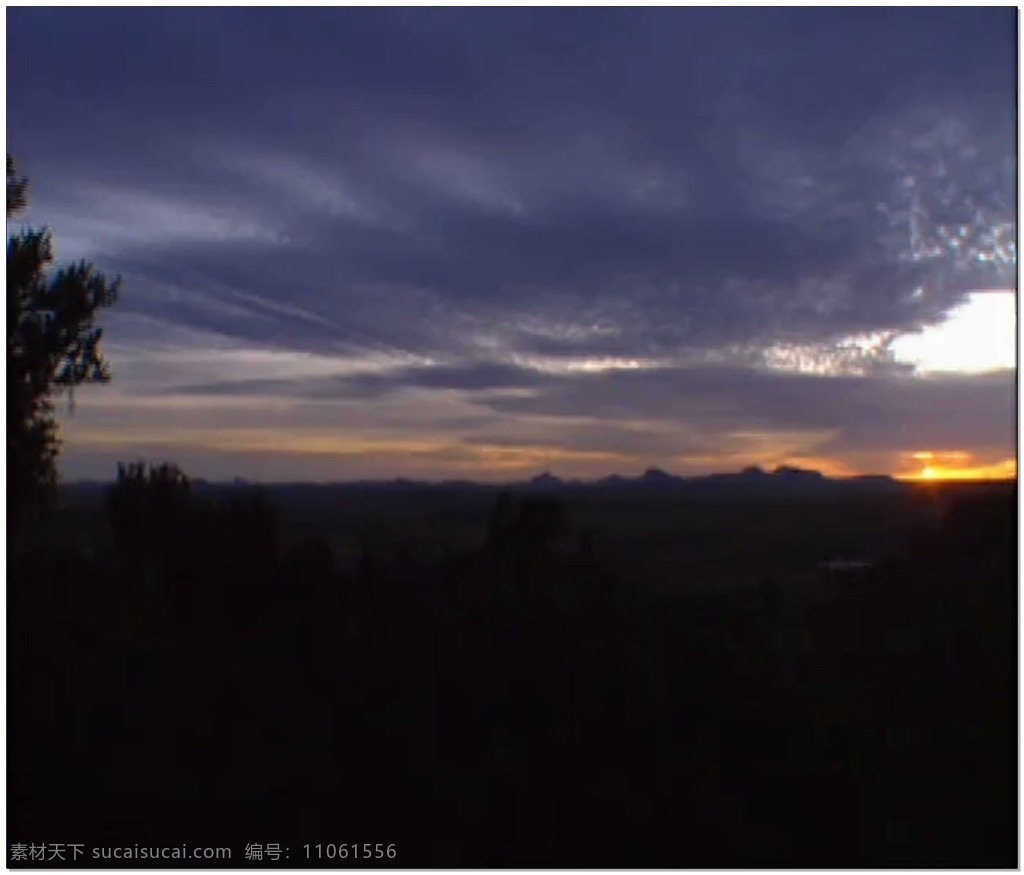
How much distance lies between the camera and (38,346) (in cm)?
811

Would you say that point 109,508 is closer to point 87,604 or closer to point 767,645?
point 87,604

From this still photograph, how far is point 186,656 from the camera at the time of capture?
26.0 feet

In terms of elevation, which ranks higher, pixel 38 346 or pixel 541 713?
pixel 38 346

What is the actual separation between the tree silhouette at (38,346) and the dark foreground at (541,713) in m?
0.75

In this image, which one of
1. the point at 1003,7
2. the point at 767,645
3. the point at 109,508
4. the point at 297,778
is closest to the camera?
the point at 1003,7

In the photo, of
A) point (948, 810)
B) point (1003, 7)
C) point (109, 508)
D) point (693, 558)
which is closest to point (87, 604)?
point (109, 508)

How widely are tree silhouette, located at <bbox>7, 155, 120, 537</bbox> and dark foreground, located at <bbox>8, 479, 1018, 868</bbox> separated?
2.47ft

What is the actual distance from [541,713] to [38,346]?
4.54 m

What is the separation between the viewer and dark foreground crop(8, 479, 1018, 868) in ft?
21.7

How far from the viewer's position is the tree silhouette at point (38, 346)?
7.86 metres

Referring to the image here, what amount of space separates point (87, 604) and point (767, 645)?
5.00 meters

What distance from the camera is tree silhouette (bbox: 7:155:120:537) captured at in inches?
309

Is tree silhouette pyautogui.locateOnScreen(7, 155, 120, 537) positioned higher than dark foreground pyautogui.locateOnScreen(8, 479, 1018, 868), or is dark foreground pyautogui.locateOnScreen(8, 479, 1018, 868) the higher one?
tree silhouette pyautogui.locateOnScreen(7, 155, 120, 537)

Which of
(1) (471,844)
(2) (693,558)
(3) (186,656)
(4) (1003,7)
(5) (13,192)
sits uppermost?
(4) (1003,7)
